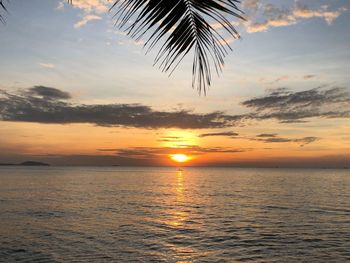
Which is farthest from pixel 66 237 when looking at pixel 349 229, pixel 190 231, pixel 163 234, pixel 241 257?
pixel 349 229

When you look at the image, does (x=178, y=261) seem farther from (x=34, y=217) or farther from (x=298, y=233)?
(x=34, y=217)

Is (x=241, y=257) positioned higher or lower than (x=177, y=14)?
lower

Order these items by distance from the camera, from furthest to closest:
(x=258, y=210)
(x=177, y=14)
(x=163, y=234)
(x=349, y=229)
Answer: (x=258, y=210), (x=349, y=229), (x=163, y=234), (x=177, y=14)

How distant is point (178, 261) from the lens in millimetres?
20266

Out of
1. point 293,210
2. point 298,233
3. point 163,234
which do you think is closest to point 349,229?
point 298,233

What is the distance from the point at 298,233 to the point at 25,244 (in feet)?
68.1

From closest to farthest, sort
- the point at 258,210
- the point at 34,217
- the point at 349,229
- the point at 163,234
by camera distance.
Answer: the point at 163,234 < the point at 349,229 < the point at 34,217 < the point at 258,210

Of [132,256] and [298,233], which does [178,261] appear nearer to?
[132,256]

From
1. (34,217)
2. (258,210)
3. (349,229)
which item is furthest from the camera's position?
(258,210)

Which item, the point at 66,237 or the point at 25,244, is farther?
the point at 66,237

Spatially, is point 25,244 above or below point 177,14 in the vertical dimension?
below

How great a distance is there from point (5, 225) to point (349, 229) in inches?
1161

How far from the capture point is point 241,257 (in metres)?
21.0

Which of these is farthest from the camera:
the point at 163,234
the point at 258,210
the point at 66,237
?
the point at 258,210
